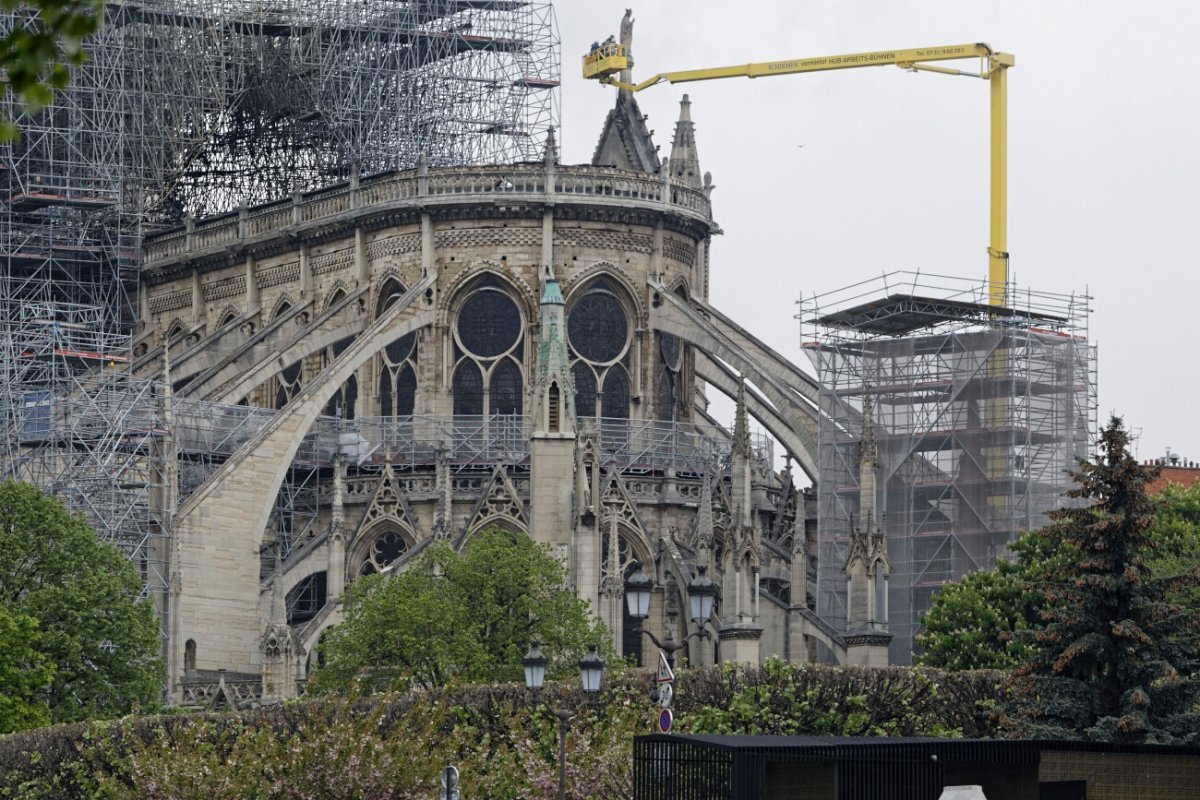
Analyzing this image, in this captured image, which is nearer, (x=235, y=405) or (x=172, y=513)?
(x=172, y=513)

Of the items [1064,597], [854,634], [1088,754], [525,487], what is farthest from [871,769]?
[525,487]

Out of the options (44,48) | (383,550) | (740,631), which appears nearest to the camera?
(44,48)

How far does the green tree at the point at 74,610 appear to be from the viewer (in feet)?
152

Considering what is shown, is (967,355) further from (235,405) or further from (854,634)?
(235,405)

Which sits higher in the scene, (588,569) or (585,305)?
(585,305)

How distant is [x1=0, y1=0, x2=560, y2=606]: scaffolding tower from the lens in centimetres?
5625

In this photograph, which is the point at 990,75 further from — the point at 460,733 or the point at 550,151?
the point at 460,733

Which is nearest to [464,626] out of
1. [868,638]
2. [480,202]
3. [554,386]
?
[554,386]

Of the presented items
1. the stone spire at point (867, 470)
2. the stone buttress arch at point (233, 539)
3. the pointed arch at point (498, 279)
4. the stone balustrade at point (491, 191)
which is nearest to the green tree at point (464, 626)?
the stone buttress arch at point (233, 539)

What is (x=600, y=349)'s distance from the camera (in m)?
63.4

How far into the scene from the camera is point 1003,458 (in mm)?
55500

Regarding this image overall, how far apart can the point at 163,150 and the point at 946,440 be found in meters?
24.6

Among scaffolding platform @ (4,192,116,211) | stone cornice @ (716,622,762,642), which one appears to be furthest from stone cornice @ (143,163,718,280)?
stone cornice @ (716,622,762,642)

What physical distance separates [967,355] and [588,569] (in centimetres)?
1047
